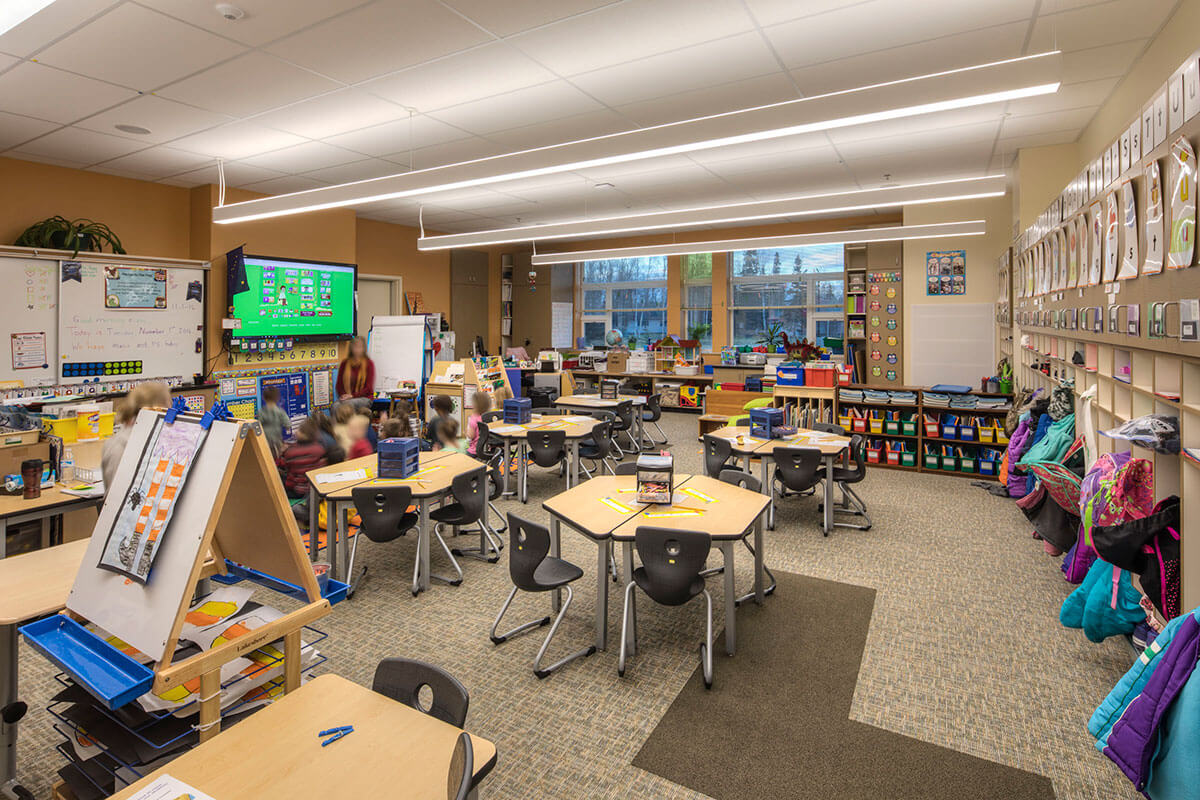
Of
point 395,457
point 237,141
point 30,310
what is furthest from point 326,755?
point 30,310

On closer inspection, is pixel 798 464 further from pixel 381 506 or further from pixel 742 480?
pixel 381 506

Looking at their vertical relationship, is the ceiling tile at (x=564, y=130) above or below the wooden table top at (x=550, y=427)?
above

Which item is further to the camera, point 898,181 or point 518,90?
point 898,181

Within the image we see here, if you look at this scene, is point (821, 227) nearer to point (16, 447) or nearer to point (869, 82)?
point (869, 82)

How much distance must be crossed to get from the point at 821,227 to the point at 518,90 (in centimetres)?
713

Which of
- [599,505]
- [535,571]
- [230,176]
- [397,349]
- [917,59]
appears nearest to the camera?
[535,571]

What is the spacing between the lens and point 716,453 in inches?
205

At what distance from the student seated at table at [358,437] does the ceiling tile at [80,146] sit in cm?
327

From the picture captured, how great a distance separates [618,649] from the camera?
329cm

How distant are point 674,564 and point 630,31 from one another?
2979 millimetres

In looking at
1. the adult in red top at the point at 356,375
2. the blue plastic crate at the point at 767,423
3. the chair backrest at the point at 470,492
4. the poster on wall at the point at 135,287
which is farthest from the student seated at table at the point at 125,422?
the blue plastic crate at the point at 767,423

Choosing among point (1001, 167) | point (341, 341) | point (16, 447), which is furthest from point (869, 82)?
point (341, 341)

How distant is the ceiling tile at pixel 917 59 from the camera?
367cm

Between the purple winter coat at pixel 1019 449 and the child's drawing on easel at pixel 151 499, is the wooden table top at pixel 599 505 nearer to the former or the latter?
the child's drawing on easel at pixel 151 499
